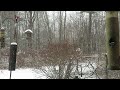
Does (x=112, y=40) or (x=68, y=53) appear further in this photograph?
(x=68, y=53)

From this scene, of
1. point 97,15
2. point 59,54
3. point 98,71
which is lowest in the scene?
point 98,71

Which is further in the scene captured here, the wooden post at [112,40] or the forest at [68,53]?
the forest at [68,53]

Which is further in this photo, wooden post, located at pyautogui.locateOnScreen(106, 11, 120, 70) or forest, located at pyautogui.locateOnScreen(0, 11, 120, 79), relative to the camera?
forest, located at pyautogui.locateOnScreen(0, 11, 120, 79)

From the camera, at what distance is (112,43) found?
1481 mm

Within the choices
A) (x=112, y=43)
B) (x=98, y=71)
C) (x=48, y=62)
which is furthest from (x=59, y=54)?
(x=112, y=43)
